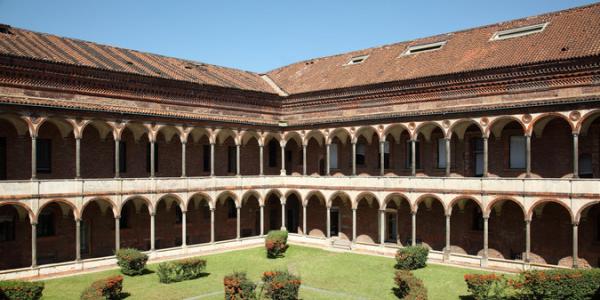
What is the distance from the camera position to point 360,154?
35250 millimetres

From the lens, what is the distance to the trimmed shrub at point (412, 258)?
2633 centimetres

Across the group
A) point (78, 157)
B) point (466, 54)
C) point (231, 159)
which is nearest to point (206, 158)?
point (231, 159)

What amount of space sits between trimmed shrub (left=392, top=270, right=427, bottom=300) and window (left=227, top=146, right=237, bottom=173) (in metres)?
17.4

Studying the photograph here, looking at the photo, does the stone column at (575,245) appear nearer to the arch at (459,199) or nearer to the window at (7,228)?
the arch at (459,199)

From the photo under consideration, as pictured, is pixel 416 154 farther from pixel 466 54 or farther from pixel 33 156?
pixel 33 156

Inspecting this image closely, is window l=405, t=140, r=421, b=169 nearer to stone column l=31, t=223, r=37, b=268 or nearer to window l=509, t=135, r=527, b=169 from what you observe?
window l=509, t=135, r=527, b=169

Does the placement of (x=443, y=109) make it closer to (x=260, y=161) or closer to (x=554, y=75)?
(x=554, y=75)

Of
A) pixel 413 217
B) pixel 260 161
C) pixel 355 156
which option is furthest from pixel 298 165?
pixel 413 217

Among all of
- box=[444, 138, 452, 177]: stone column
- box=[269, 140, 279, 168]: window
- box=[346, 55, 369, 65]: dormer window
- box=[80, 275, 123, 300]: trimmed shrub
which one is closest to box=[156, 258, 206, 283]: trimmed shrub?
box=[80, 275, 123, 300]: trimmed shrub

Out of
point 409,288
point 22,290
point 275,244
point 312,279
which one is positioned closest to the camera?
point 22,290

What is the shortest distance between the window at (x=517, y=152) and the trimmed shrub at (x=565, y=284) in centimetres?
1016

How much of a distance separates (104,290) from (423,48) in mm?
24607

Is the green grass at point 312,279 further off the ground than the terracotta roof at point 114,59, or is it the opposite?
the terracotta roof at point 114,59

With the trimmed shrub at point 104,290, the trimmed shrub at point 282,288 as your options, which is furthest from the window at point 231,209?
the trimmed shrub at point 282,288
